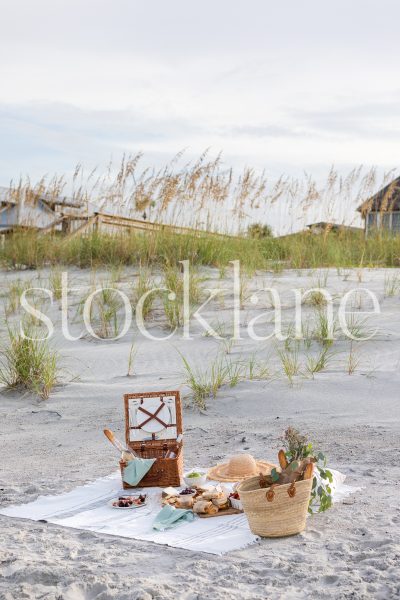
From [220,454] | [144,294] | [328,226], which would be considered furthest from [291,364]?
[328,226]

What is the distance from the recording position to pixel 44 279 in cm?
960

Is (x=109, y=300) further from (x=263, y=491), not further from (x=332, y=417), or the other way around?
(x=263, y=491)

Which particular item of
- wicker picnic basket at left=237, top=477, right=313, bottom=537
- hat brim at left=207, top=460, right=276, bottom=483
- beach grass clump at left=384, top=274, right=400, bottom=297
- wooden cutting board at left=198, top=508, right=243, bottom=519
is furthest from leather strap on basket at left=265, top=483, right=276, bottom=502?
beach grass clump at left=384, top=274, right=400, bottom=297

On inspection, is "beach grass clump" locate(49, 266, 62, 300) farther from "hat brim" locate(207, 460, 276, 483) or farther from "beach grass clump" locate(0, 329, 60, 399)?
"hat brim" locate(207, 460, 276, 483)

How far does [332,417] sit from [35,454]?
1.93 m

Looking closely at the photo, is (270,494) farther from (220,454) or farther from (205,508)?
(220,454)

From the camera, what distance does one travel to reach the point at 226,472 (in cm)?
→ 402

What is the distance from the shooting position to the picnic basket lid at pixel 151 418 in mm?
4363

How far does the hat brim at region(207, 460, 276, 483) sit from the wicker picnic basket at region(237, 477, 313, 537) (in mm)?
603

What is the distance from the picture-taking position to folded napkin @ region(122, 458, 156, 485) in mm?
4016

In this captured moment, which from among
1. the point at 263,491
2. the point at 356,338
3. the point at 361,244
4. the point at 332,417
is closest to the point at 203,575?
the point at 263,491

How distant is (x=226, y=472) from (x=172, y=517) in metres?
0.53

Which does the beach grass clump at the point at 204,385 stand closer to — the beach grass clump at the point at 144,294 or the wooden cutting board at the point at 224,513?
the wooden cutting board at the point at 224,513

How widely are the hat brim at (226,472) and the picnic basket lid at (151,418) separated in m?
0.36
